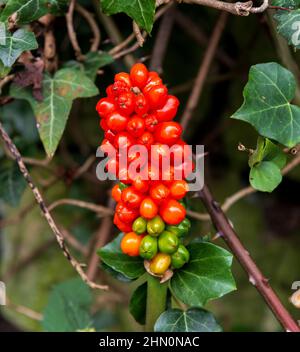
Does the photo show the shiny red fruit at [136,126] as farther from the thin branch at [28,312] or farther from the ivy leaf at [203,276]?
the thin branch at [28,312]

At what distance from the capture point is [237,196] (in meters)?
1.30

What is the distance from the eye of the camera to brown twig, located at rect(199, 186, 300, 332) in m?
0.99

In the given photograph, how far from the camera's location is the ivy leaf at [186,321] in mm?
1000

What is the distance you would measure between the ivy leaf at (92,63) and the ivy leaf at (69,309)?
1.67ft

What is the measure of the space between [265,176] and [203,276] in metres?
0.19

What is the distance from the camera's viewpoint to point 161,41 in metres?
1.45

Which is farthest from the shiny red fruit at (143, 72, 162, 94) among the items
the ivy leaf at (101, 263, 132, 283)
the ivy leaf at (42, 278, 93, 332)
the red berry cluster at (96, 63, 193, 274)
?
the ivy leaf at (42, 278, 93, 332)

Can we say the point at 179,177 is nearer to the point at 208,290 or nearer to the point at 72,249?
the point at 208,290

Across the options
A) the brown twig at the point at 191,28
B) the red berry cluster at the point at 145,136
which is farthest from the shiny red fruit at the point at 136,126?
the brown twig at the point at 191,28

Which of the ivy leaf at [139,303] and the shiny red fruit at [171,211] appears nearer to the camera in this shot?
the shiny red fruit at [171,211]

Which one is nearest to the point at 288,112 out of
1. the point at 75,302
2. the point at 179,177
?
the point at 179,177

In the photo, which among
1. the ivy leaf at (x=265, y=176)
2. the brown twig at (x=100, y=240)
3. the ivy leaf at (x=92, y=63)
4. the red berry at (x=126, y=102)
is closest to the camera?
the red berry at (x=126, y=102)

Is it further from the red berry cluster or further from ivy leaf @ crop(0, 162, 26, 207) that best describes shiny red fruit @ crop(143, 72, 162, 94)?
ivy leaf @ crop(0, 162, 26, 207)

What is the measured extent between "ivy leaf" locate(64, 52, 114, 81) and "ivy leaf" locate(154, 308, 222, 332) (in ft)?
1.65
